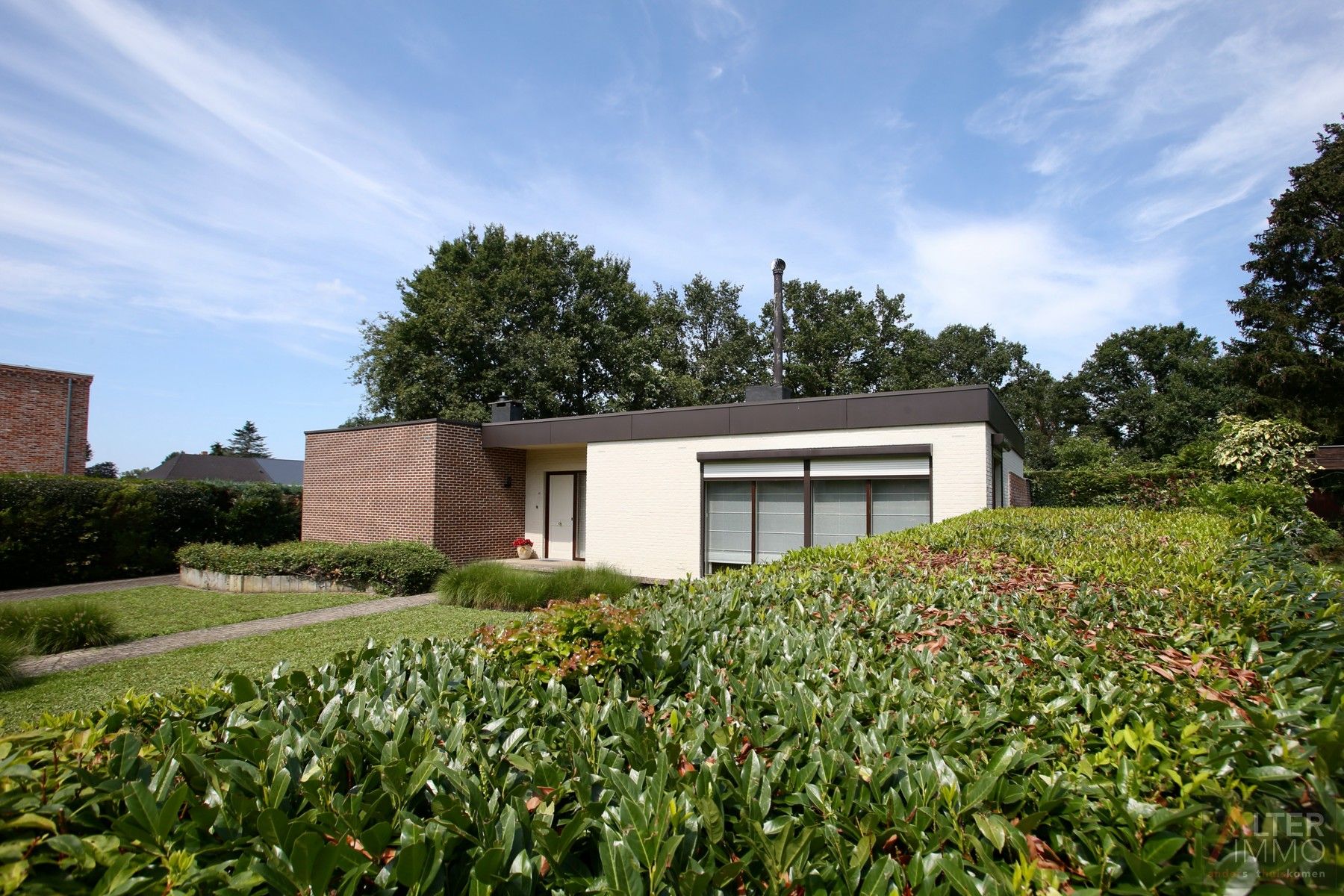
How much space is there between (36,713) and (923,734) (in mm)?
7133

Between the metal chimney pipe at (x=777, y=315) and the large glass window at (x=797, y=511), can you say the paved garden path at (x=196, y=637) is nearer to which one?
the large glass window at (x=797, y=511)

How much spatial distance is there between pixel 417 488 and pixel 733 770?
14.1 meters

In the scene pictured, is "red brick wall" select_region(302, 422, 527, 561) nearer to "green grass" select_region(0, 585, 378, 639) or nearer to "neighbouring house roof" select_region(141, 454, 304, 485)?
"green grass" select_region(0, 585, 378, 639)

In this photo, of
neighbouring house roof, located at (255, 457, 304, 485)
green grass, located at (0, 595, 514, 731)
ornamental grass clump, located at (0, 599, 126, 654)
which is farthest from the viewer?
neighbouring house roof, located at (255, 457, 304, 485)

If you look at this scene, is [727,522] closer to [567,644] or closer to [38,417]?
[567,644]

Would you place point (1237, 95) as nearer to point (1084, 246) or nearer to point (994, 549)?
point (1084, 246)

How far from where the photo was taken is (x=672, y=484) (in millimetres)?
12789

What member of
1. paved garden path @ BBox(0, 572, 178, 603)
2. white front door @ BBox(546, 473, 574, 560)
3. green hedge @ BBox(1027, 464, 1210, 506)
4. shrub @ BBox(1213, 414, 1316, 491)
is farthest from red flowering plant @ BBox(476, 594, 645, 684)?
shrub @ BBox(1213, 414, 1316, 491)

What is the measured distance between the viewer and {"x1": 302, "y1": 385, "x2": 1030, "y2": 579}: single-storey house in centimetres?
1050

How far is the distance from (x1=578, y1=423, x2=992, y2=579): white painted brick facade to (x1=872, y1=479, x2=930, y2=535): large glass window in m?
0.26

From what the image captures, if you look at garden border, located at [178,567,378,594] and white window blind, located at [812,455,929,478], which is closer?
white window blind, located at [812,455,929,478]

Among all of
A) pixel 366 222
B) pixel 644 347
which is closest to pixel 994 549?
pixel 366 222

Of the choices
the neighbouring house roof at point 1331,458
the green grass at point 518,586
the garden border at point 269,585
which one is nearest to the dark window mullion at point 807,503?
the green grass at point 518,586

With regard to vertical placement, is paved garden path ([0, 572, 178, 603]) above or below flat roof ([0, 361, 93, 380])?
below
